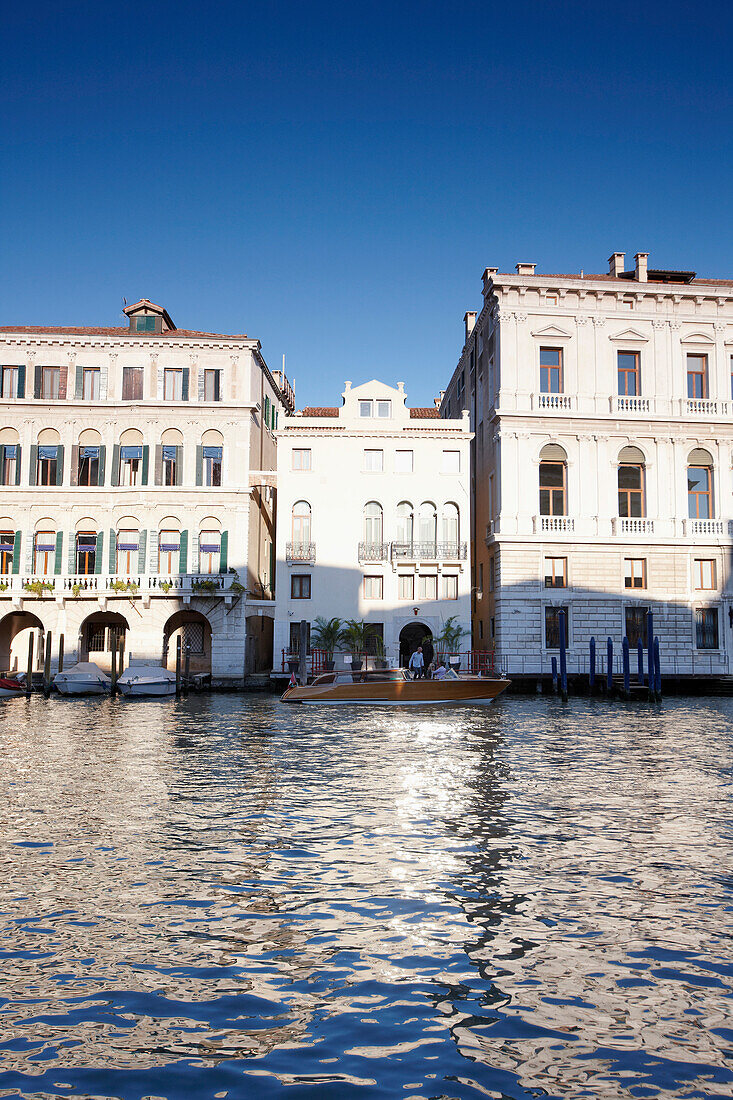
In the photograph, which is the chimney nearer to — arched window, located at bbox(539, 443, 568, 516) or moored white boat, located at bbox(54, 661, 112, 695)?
arched window, located at bbox(539, 443, 568, 516)

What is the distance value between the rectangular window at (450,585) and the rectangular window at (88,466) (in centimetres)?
1564

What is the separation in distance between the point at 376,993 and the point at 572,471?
A: 1359 inches

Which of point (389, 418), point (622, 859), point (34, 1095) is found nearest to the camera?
point (34, 1095)

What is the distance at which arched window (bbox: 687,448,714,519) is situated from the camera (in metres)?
39.4

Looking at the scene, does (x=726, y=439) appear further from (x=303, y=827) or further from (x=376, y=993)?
(x=376, y=993)

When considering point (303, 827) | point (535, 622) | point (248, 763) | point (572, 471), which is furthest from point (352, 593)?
point (303, 827)

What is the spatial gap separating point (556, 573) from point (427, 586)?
5.38m

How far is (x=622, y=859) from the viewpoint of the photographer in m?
9.07

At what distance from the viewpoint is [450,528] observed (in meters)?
40.3

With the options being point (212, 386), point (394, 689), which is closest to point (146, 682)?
point (394, 689)

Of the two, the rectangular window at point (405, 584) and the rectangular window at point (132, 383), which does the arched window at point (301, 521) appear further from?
the rectangular window at point (132, 383)

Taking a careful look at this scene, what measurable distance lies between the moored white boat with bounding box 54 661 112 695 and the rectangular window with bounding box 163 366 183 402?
12802 millimetres

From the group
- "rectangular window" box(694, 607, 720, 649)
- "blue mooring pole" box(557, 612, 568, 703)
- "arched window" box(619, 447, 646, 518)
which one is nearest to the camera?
"blue mooring pole" box(557, 612, 568, 703)

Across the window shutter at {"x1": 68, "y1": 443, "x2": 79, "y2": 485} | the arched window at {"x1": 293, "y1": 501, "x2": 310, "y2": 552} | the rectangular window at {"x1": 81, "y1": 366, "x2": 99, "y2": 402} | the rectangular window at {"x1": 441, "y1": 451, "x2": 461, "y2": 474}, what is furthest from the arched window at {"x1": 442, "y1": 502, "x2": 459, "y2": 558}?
the rectangular window at {"x1": 81, "y1": 366, "x2": 99, "y2": 402}
